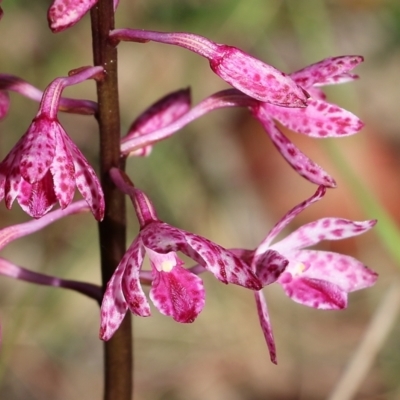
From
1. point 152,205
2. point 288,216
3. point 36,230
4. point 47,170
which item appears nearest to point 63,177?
point 47,170

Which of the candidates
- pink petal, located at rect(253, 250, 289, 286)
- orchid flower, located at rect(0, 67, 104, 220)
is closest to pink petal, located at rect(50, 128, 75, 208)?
orchid flower, located at rect(0, 67, 104, 220)

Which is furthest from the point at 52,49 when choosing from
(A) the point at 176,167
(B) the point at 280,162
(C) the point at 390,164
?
(C) the point at 390,164

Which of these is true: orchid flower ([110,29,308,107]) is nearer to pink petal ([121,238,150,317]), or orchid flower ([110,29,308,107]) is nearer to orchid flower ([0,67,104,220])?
orchid flower ([0,67,104,220])

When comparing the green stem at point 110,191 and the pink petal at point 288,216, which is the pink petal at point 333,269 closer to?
the pink petal at point 288,216

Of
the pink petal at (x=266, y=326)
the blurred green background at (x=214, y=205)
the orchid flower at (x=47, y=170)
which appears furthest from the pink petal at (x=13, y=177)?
the blurred green background at (x=214, y=205)

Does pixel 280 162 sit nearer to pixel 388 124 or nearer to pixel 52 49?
pixel 388 124
